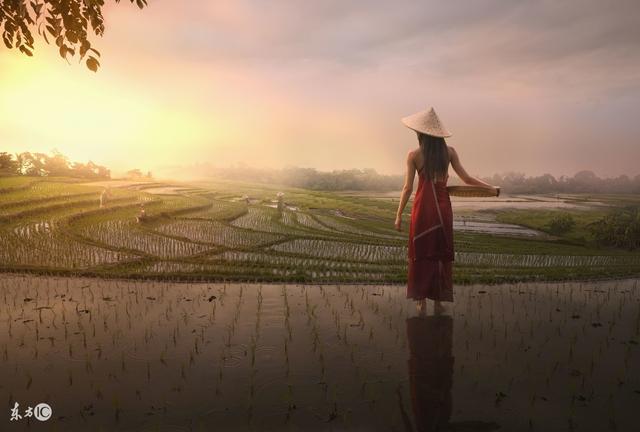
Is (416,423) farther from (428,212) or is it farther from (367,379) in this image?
(428,212)

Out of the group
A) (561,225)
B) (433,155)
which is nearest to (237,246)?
(433,155)

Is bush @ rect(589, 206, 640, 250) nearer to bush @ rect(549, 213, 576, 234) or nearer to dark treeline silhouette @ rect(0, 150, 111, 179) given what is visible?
bush @ rect(549, 213, 576, 234)

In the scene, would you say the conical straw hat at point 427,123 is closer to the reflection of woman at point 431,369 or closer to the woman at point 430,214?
the woman at point 430,214

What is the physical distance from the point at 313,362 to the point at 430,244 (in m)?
1.95

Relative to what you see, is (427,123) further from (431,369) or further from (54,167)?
(54,167)

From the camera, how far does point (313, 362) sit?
354 cm

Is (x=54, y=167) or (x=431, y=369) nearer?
(x=431, y=369)

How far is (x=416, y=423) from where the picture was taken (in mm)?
2646

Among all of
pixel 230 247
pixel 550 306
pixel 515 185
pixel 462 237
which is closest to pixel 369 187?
pixel 515 185

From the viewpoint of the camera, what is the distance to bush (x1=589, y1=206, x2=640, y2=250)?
41.8 ft

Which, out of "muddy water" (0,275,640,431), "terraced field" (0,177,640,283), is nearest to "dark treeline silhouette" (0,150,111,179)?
"terraced field" (0,177,640,283)

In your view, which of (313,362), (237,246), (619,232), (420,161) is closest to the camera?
(313,362)

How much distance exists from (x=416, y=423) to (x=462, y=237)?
1116 cm

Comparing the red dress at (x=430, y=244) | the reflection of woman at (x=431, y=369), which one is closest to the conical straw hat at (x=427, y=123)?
the red dress at (x=430, y=244)
